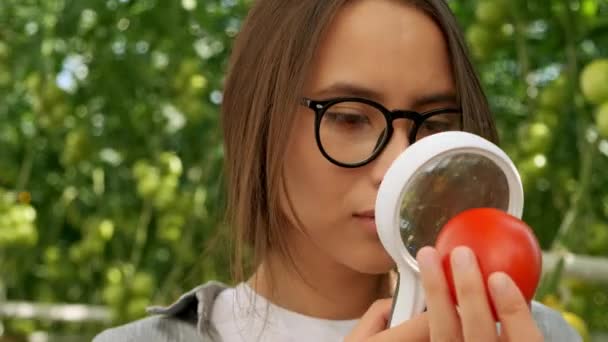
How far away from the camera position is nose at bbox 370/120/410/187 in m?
0.58

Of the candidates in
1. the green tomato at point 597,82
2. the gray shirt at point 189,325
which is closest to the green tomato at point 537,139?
the green tomato at point 597,82

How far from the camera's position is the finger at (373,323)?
0.50m

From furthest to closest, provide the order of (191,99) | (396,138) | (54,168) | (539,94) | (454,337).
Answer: (54,168), (191,99), (539,94), (396,138), (454,337)

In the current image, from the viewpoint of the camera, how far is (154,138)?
5.39 ft

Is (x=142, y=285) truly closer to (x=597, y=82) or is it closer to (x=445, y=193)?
(x=597, y=82)

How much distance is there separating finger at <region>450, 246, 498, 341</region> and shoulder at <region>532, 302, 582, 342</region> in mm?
361

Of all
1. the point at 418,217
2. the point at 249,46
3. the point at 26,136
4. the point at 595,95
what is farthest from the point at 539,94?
the point at 26,136

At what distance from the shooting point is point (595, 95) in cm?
95

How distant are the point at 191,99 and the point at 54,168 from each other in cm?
68

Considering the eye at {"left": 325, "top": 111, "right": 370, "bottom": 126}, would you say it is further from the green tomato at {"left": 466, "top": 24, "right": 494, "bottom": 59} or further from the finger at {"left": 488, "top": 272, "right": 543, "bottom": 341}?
the green tomato at {"left": 466, "top": 24, "right": 494, "bottom": 59}

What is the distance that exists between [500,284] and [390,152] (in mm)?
210

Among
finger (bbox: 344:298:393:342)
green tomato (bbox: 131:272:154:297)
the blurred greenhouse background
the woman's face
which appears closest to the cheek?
the woman's face

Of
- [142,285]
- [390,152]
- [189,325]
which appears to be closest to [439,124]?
[390,152]

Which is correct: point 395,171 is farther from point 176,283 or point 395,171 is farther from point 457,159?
point 176,283
